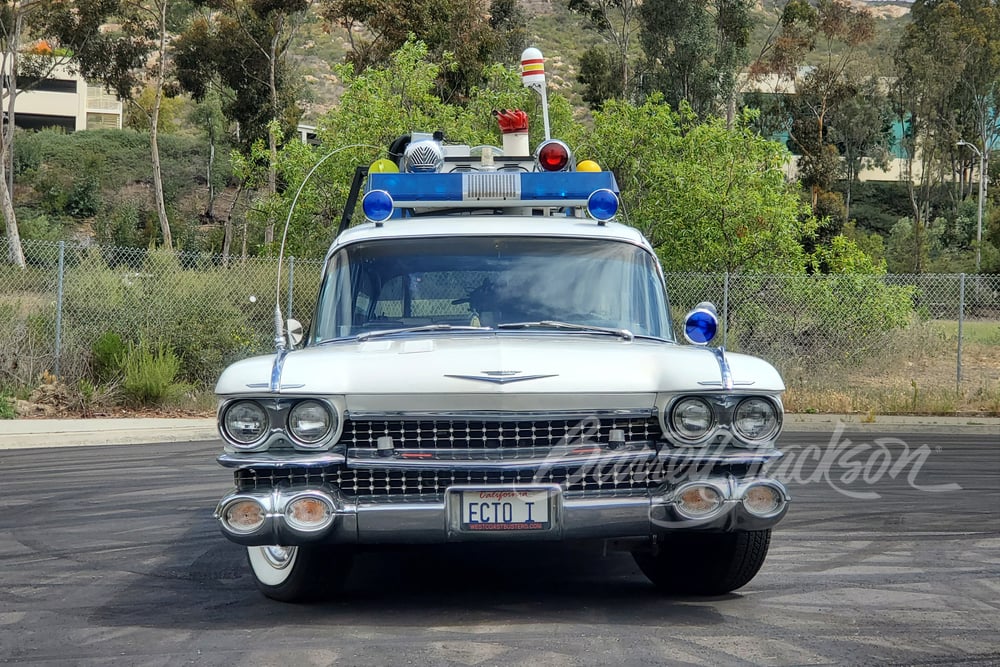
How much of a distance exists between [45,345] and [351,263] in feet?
39.0

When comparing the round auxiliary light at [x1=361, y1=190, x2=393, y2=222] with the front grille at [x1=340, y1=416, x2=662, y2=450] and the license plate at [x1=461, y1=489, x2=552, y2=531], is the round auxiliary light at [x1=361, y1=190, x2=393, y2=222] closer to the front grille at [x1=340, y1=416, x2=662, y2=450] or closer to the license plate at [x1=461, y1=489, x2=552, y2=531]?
the front grille at [x1=340, y1=416, x2=662, y2=450]

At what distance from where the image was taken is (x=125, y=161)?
68125 mm

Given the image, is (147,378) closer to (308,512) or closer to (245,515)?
(245,515)

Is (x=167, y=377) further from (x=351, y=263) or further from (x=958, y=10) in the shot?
(x=958, y=10)

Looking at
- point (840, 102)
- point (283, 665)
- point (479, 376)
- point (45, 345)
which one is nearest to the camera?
point (283, 665)

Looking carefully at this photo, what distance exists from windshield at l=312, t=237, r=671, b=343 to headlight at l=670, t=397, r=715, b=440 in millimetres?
1112

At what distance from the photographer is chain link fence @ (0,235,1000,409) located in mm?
17922

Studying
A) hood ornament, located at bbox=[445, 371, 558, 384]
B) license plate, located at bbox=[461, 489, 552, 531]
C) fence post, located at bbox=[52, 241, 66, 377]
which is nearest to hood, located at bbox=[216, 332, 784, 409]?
hood ornament, located at bbox=[445, 371, 558, 384]

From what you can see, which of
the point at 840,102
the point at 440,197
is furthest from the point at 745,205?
the point at 840,102

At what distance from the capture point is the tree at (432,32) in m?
43.0

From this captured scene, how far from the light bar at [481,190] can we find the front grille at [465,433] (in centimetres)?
227

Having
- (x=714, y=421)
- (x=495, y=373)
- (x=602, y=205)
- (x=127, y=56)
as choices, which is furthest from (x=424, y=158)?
(x=127, y=56)

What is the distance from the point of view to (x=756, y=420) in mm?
5871

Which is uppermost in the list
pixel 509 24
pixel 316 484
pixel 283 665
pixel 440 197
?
pixel 509 24
